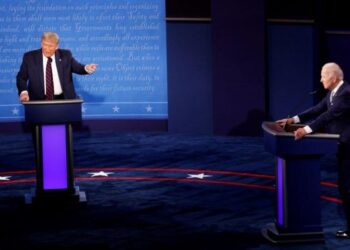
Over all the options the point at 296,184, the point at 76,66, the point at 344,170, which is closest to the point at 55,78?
the point at 76,66

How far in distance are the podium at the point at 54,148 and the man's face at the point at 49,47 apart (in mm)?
565

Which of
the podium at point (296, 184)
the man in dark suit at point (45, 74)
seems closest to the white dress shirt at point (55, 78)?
the man in dark suit at point (45, 74)

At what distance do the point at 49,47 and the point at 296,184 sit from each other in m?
2.77

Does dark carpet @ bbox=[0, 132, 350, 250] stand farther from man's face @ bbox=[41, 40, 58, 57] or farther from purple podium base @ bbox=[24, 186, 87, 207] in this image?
man's face @ bbox=[41, 40, 58, 57]

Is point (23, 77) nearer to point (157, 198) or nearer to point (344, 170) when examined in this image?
point (157, 198)

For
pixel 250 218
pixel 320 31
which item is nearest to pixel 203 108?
pixel 320 31

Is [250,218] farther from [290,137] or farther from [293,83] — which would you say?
[293,83]

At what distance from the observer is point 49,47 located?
738 cm

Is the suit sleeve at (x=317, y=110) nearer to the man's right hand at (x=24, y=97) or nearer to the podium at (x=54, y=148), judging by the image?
the podium at (x=54, y=148)

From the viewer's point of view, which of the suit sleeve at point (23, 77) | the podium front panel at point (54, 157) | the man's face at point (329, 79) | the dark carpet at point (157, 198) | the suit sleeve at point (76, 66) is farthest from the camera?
the suit sleeve at point (76, 66)

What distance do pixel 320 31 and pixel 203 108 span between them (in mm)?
1962

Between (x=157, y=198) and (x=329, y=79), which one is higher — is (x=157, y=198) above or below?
below

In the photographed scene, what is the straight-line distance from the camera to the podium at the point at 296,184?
19.1ft

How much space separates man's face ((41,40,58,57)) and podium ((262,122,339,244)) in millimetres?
2344
